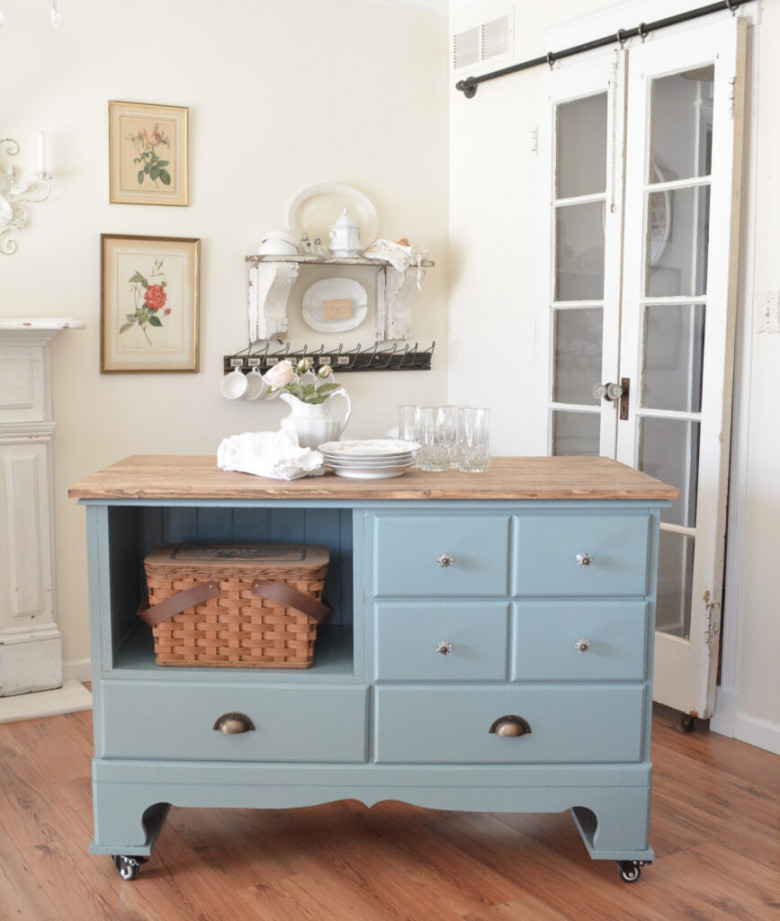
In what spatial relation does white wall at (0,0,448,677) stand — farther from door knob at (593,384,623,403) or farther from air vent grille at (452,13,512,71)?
door knob at (593,384,623,403)

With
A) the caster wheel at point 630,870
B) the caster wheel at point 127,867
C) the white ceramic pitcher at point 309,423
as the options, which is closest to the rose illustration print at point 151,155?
the white ceramic pitcher at point 309,423

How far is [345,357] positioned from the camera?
4.15 m

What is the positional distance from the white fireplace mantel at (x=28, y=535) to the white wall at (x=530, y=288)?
5.28 feet

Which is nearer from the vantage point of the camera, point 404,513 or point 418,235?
point 404,513

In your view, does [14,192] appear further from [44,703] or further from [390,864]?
[390,864]

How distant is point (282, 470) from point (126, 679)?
600 mm

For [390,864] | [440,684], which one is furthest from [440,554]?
[390,864]

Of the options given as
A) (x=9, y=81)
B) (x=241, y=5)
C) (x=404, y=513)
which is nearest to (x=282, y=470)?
(x=404, y=513)

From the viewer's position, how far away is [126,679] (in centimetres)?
238

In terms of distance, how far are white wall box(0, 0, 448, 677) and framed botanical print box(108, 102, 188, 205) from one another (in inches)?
1.5

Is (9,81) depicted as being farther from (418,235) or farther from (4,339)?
(418,235)

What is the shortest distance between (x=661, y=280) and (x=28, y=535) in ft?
7.58

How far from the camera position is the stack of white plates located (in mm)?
2412

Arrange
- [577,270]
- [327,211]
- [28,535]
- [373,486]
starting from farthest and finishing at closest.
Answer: [327,211] < [577,270] < [28,535] < [373,486]
